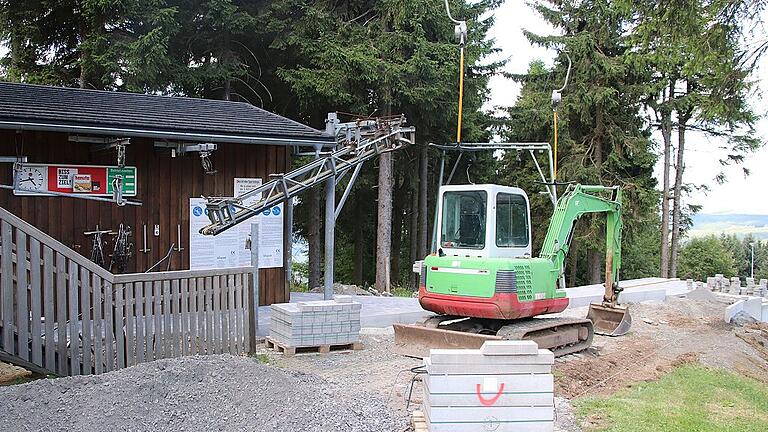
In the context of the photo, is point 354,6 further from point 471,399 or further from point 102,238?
point 471,399

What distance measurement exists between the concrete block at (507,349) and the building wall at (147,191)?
8327 mm

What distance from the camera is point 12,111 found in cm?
1100

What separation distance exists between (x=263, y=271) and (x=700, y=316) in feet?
39.9

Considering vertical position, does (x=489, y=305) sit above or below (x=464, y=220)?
below

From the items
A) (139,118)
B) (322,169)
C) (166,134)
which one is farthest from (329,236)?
(139,118)

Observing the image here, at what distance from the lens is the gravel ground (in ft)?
21.8

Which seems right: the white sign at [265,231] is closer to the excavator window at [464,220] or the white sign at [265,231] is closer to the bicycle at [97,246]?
the bicycle at [97,246]

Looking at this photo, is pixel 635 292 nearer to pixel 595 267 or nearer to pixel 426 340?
pixel 595 267

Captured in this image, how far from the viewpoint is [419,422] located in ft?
22.8

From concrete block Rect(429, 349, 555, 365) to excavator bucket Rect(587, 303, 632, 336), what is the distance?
8658mm

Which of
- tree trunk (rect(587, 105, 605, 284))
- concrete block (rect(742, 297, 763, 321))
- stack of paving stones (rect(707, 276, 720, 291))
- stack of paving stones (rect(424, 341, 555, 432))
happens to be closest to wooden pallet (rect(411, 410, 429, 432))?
stack of paving stones (rect(424, 341, 555, 432))

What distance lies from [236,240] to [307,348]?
11.7ft

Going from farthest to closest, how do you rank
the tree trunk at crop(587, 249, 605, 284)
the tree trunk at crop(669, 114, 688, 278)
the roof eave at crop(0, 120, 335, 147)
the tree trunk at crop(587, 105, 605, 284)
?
the tree trunk at crop(669, 114, 688, 278) < the tree trunk at crop(587, 249, 605, 284) < the tree trunk at crop(587, 105, 605, 284) < the roof eave at crop(0, 120, 335, 147)

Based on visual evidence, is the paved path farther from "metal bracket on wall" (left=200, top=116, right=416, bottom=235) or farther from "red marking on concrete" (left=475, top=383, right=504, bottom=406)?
"red marking on concrete" (left=475, top=383, right=504, bottom=406)
